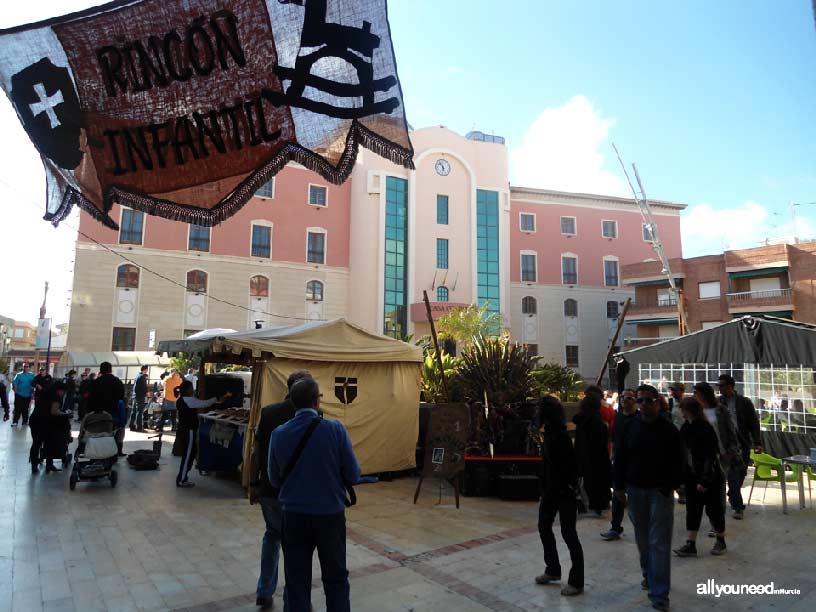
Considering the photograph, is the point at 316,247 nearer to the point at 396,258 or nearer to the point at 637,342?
the point at 396,258

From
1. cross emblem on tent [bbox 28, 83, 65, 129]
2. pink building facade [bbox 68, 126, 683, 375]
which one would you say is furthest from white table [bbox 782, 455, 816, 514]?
pink building facade [bbox 68, 126, 683, 375]

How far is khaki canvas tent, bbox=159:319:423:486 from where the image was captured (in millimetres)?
8211

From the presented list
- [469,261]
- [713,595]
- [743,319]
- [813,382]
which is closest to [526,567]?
[713,595]

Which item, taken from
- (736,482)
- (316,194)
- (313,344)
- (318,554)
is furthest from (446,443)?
(316,194)

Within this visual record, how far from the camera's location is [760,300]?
35.3 metres

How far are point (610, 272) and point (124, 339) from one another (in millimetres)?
34386

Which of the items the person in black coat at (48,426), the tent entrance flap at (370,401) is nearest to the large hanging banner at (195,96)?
the tent entrance flap at (370,401)

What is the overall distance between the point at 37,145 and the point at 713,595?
5.89 m

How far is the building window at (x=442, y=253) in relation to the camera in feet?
120

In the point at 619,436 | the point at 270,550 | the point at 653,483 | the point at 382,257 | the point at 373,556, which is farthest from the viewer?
the point at 382,257

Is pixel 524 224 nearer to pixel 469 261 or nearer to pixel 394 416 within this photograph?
pixel 469 261

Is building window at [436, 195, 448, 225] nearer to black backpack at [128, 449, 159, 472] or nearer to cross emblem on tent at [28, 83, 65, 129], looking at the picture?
black backpack at [128, 449, 159, 472]

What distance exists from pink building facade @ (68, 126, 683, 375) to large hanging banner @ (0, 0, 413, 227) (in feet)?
92.5

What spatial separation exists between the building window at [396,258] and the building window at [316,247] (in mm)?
4155
